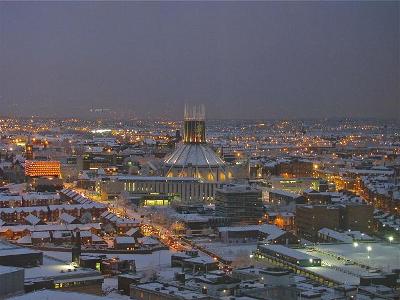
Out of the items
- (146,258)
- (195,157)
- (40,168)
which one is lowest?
(146,258)

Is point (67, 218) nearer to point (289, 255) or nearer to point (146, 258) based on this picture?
point (146, 258)

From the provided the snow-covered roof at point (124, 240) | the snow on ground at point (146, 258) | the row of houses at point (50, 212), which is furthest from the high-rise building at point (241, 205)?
the snow on ground at point (146, 258)

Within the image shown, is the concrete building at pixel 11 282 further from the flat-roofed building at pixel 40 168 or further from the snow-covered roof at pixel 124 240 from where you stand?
the flat-roofed building at pixel 40 168

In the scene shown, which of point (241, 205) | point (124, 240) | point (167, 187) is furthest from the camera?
point (167, 187)

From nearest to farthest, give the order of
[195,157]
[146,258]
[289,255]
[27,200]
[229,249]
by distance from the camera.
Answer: [289,255]
[146,258]
[229,249]
[27,200]
[195,157]

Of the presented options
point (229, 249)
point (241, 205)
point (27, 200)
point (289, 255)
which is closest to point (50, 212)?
point (27, 200)

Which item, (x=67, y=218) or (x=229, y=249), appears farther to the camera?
(x=67, y=218)
